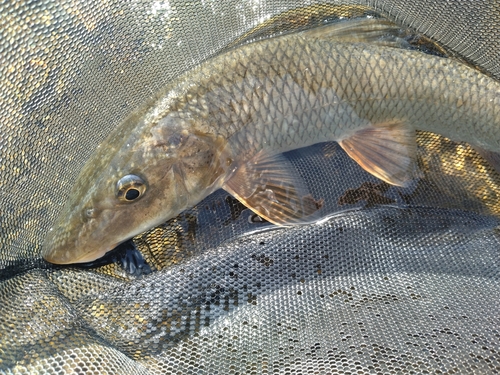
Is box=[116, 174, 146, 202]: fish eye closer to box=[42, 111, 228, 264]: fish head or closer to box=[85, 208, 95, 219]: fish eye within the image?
box=[42, 111, 228, 264]: fish head

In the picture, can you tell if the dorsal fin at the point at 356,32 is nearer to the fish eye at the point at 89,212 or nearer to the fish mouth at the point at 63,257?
the fish eye at the point at 89,212

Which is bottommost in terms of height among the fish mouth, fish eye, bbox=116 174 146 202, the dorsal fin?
the fish mouth

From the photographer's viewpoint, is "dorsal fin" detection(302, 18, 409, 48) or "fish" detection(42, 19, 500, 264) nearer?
"fish" detection(42, 19, 500, 264)

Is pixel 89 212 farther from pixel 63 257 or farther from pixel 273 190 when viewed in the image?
pixel 273 190

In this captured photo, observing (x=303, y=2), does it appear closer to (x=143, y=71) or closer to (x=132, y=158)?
(x=143, y=71)

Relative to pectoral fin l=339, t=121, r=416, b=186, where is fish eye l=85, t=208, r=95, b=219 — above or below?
below

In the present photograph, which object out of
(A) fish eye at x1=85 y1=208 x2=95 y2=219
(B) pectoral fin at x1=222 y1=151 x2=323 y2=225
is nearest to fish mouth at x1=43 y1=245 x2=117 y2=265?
(A) fish eye at x1=85 y1=208 x2=95 y2=219

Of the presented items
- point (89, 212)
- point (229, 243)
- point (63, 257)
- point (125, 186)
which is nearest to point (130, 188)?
point (125, 186)
